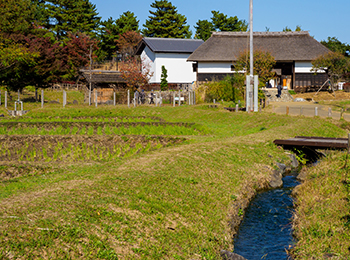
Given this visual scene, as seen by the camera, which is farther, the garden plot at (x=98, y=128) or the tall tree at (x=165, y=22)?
the tall tree at (x=165, y=22)

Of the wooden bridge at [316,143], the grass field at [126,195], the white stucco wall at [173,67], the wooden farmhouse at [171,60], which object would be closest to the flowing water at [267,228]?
the grass field at [126,195]

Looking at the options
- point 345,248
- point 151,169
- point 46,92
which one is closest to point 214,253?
point 345,248

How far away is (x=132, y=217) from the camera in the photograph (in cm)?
782

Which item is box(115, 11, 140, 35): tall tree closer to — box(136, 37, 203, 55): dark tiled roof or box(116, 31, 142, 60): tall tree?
box(116, 31, 142, 60): tall tree

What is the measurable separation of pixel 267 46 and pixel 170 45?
1458 centimetres

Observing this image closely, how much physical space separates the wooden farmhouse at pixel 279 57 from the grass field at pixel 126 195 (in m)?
37.9

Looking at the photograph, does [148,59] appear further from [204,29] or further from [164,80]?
[204,29]

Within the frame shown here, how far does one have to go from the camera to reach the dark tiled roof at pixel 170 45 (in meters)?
60.4

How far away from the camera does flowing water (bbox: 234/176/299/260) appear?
8609mm

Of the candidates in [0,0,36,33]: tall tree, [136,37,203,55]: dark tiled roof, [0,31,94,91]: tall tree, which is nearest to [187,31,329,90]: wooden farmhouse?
[136,37,203,55]: dark tiled roof

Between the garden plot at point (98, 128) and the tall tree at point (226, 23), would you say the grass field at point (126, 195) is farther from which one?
the tall tree at point (226, 23)

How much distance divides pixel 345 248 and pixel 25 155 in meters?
12.0

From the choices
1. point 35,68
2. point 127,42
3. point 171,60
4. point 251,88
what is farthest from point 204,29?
point 251,88

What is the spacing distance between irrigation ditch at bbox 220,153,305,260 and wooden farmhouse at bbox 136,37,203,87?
46.7 m
